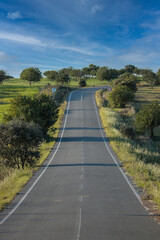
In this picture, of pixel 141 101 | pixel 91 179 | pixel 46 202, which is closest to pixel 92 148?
pixel 91 179

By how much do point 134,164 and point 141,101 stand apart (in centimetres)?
5517

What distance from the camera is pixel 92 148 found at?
25.6 m

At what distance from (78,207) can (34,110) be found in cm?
1792

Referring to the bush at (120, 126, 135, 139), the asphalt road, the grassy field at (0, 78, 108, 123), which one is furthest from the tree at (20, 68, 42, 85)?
the asphalt road

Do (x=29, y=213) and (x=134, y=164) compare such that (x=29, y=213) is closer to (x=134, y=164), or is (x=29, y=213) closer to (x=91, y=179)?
(x=91, y=179)

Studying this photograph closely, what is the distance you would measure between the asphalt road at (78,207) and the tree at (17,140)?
217 cm

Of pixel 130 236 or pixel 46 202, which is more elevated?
pixel 130 236

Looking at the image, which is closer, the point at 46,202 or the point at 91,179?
the point at 46,202

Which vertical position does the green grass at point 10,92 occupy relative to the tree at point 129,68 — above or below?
below

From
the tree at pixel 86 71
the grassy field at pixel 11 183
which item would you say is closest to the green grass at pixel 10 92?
the grassy field at pixel 11 183

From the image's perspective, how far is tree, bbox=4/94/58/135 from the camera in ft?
83.8

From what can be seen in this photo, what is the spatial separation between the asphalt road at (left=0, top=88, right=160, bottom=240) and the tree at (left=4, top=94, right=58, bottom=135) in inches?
276

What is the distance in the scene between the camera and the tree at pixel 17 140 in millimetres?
17078

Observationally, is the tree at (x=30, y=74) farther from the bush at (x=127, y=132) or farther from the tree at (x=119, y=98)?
the bush at (x=127, y=132)
